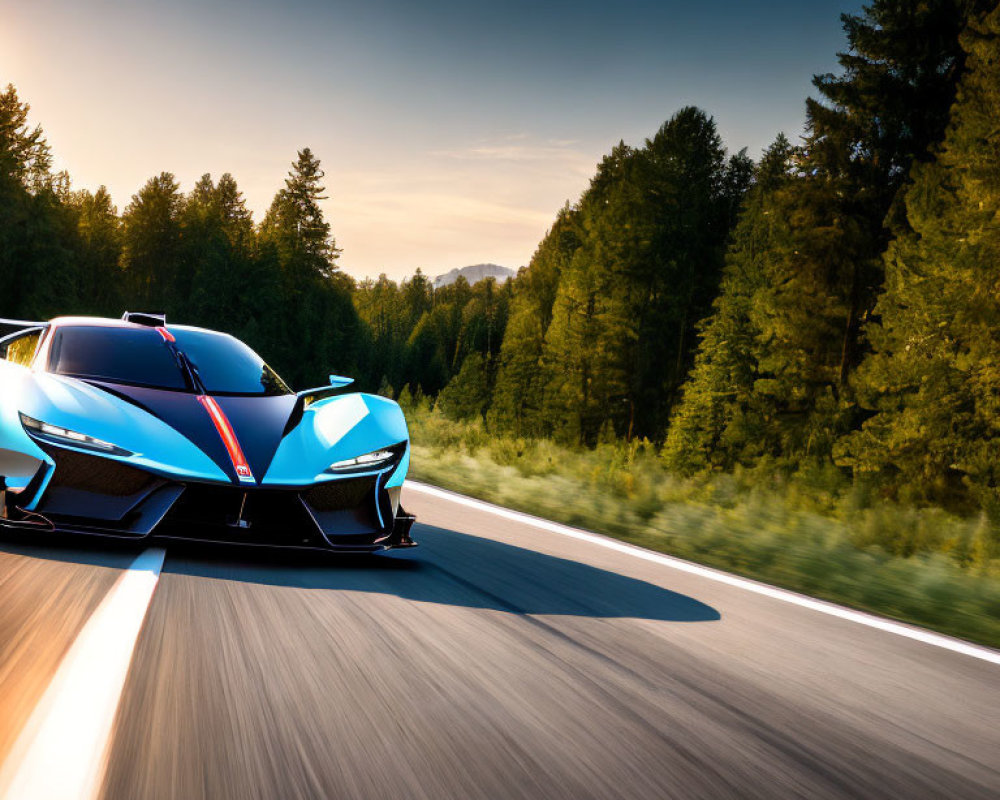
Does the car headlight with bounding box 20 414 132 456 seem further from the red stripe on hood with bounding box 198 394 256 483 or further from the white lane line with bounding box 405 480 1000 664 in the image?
the white lane line with bounding box 405 480 1000 664

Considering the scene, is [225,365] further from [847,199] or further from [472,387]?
[472,387]

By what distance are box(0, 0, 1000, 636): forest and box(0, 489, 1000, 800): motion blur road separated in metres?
4.22

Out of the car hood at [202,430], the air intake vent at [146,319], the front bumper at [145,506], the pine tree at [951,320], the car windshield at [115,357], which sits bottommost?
the front bumper at [145,506]

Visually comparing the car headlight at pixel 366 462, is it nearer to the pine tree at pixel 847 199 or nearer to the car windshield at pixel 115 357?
the car windshield at pixel 115 357

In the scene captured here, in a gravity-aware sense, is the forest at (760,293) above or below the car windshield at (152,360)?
above

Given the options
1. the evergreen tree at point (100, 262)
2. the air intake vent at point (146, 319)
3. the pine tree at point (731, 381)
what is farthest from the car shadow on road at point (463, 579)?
the evergreen tree at point (100, 262)

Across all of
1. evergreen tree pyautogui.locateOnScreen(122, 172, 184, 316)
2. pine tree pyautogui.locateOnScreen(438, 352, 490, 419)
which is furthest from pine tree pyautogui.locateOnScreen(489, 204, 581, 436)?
evergreen tree pyautogui.locateOnScreen(122, 172, 184, 316)

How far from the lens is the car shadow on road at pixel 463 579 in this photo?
14.9 feet

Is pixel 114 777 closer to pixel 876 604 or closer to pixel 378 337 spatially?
pixel 876 604

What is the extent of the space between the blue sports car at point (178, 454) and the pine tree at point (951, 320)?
→ 54.3 ft

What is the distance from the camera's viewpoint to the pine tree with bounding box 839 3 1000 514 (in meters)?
19.8

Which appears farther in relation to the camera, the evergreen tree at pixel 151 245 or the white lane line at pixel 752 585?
the evergreen tree at pixel 151 245

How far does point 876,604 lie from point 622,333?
3999 cm

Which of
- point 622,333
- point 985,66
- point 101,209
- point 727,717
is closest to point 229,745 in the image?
point 727,717
